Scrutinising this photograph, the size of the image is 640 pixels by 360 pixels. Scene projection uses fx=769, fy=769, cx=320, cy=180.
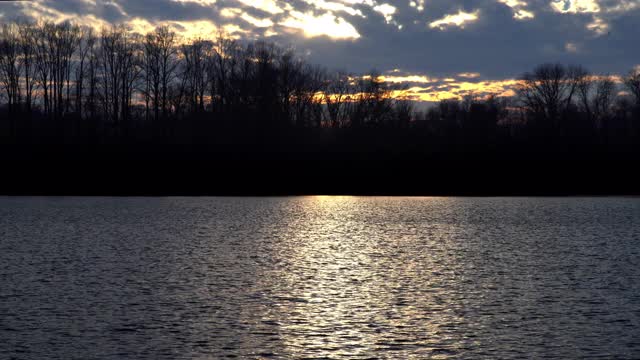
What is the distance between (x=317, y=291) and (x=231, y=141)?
79.4m

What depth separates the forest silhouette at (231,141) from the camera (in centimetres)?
9719

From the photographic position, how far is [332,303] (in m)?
22.0

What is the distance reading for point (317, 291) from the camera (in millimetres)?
24156

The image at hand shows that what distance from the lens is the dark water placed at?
1686cm

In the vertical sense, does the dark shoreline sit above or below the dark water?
above

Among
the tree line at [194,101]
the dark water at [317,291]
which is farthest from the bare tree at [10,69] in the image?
the dark water at [317,291]

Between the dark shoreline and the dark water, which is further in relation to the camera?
the dark shoreline

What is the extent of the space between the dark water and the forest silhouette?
157 ft

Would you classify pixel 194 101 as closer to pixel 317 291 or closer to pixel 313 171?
pixel 313 171

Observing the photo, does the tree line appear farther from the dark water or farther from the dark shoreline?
the dark water

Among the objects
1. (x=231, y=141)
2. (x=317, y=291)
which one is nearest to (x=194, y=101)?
(x=231, y=141)

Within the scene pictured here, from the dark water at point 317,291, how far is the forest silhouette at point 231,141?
1887 inches

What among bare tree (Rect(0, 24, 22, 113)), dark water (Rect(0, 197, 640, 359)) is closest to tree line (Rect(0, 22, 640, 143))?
bare tree (Rect(0, 24, 22, 113))

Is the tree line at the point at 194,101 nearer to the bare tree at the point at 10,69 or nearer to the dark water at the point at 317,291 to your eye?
the bare tree at the point at 10,69
